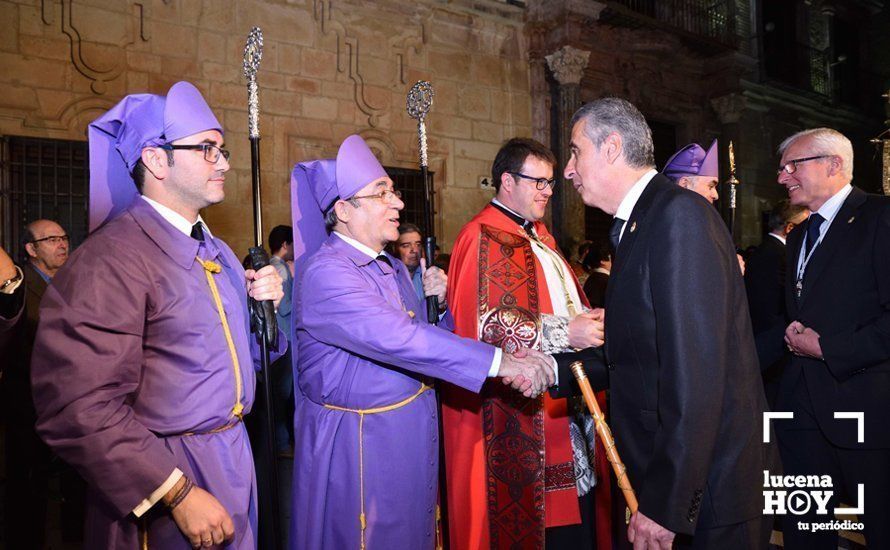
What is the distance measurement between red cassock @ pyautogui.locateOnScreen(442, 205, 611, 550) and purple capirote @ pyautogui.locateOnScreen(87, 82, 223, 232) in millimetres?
1578

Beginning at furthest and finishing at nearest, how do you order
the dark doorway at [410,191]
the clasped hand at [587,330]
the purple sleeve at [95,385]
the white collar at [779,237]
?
the dark doorway at [410,191] → the white collar at [779,237] → the clasped hand at [587,330] → the purple sleeve at [95,385]

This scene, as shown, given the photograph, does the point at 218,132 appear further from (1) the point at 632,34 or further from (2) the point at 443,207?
(1) the point at 632,34

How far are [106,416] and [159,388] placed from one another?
221 mm

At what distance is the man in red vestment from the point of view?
9.86 ft

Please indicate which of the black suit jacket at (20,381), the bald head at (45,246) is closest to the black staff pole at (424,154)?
the black suit jacket at (20,381)

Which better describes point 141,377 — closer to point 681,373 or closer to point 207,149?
point 207,149

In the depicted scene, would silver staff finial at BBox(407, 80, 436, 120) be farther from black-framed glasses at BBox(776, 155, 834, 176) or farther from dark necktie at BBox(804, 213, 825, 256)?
dark necktie at BBox(804, 213, 825, 256)

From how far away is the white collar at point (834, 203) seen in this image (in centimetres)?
310

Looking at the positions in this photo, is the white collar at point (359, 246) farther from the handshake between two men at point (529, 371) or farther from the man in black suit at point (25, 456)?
the man in black suit at point (25, 456)

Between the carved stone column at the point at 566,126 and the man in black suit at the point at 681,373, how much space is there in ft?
25.5

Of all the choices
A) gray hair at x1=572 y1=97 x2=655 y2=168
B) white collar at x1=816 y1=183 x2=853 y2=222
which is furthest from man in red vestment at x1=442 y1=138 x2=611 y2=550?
white collar at x1=816 y1=183 x2=853 y2=222

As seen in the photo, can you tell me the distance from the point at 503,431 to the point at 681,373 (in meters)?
1.52

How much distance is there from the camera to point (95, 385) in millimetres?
1620

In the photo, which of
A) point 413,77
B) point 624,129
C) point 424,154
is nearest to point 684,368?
point 624,129
